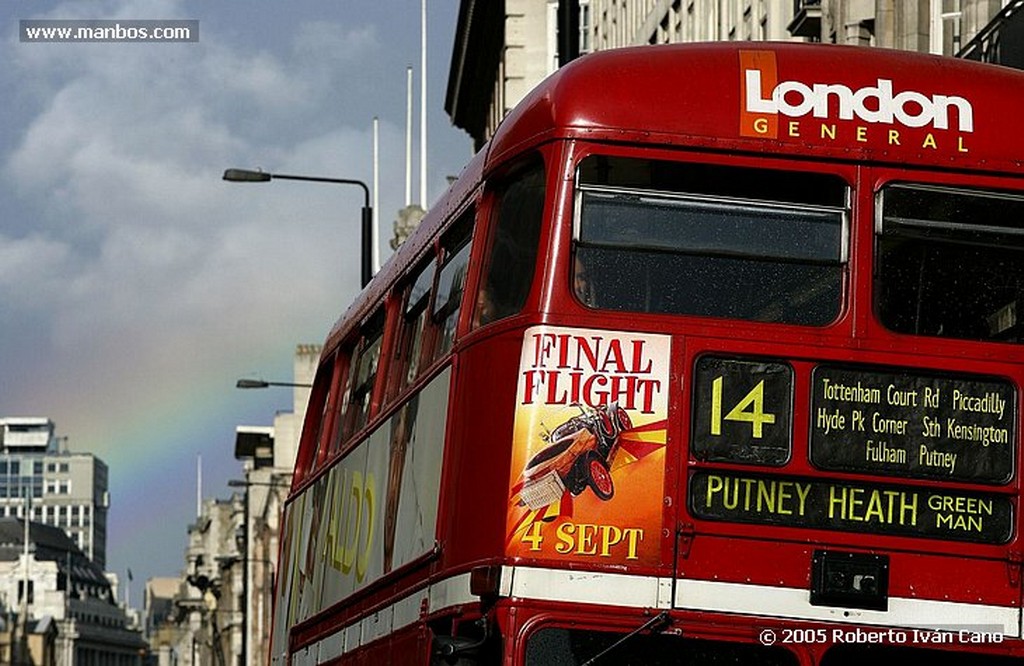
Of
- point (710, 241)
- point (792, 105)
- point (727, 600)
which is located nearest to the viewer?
point (727, 600)

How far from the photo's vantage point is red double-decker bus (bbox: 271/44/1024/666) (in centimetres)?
1157

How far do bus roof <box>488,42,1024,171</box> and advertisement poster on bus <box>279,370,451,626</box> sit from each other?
148 centimetres

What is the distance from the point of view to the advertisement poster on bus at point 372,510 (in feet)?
42.8

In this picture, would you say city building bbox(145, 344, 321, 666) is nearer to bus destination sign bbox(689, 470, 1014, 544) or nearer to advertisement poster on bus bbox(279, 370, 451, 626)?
advertisement poster on bus bbox(279, 370, 451, 626)

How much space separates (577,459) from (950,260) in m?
1.98

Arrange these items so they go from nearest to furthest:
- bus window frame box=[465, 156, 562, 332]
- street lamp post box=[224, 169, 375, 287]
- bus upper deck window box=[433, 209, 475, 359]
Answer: bus window frame box=[465, 156, 562, 332], bus upper deck window box=[433, 209, 475, 359], street lamp post box=[224, 169, 375, 287]

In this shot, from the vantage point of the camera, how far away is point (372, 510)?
48.4 ft

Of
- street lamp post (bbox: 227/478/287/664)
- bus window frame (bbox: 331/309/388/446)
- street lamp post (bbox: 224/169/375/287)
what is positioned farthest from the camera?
street lamp post (bbox: 227/478/287/664)

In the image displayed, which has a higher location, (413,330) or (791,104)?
(791,104)

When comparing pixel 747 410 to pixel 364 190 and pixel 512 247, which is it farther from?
pixel 364 190

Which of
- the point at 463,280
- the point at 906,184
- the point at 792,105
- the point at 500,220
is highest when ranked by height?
the point at 792,105

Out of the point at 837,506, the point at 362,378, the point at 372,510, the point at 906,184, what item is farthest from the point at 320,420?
the point at 837,506

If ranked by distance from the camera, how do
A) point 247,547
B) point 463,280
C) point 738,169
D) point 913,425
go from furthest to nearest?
point 247,547 < point 463,280 < point 738,169 < point 913,425

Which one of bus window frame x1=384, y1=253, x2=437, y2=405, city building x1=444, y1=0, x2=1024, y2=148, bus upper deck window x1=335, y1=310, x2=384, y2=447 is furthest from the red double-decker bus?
city building x1=444, y1=0, x2=1024, y2=148
